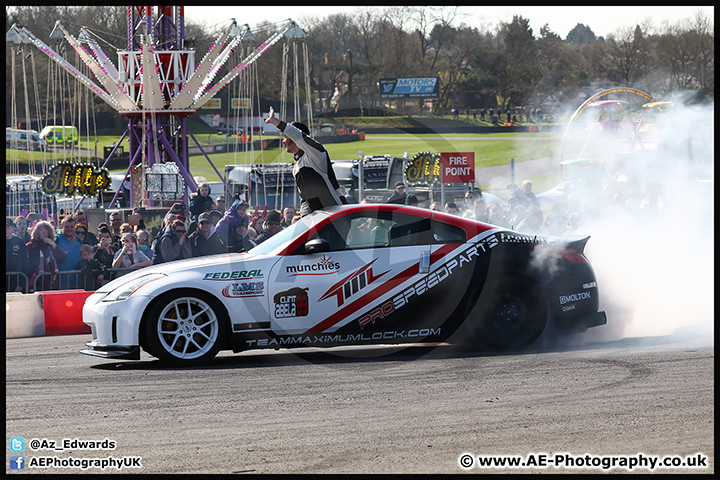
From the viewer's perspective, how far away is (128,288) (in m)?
7.04

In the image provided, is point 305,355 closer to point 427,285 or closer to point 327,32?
point 427,285

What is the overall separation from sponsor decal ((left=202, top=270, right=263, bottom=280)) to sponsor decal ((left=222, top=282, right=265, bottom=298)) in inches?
2.3

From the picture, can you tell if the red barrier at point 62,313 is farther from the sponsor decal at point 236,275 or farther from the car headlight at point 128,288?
the sponsor decal at point 236,275

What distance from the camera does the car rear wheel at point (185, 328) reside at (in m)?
6.94

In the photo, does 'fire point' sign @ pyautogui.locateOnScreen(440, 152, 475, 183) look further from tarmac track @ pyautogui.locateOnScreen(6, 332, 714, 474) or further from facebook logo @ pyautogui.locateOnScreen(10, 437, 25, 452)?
facebook logo @ pyautogui.locateOnScreen(10, 437, 25, 452)

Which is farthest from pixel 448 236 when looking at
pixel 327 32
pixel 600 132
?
pixel 327 32

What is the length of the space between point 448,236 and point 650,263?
3.74m

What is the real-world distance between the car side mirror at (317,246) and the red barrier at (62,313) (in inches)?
204

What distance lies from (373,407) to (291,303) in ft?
6.16

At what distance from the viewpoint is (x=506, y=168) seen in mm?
46406

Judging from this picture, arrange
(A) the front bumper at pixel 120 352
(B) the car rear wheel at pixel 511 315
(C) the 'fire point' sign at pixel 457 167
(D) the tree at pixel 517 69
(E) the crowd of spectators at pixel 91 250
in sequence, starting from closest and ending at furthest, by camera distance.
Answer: (A) the front bumper at pixel 120 352 < (B) the car rear wheel at pixel 511 315 < (E) the crowd of spectators at pixel 91 250 < (C) the 'fire point' sign at pixel 457 167 < (D) the tree at pixel 517 69

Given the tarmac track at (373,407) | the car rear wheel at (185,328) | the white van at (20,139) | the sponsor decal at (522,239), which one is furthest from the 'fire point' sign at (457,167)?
the white van at (20,139)

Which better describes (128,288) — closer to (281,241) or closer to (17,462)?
(281,241)

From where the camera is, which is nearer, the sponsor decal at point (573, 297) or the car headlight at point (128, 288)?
the car headlight at point (128, 288)
